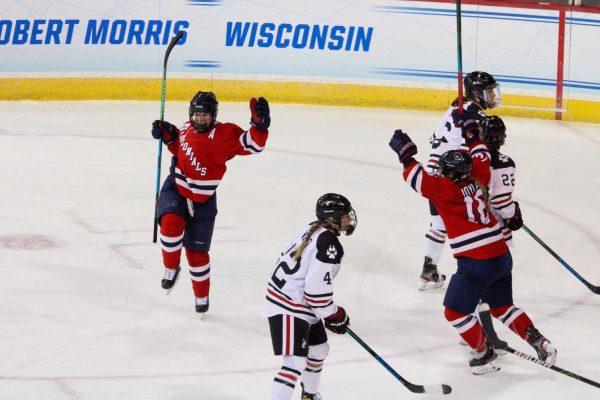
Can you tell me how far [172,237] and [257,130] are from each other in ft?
2.13

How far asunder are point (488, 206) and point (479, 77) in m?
1.10

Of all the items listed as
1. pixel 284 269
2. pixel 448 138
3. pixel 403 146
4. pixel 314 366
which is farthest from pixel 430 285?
pixel 284 269

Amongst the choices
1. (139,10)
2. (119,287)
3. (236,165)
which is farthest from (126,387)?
(139,10)

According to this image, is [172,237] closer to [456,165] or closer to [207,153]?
[207,153]

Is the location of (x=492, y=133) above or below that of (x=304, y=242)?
above

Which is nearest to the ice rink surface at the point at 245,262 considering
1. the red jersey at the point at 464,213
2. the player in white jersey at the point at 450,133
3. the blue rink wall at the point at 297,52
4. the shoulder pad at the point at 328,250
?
the player in white jersey at the point at 450,133

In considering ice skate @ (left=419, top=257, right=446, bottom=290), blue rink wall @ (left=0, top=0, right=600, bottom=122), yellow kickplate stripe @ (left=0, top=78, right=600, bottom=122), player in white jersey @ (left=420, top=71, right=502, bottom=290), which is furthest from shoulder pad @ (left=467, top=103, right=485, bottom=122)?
yellow kickplate stripe @ (left=0, top=78, right=600, bottom=122)

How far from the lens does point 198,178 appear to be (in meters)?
5.61

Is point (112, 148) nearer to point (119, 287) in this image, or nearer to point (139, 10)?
point (139, 10)

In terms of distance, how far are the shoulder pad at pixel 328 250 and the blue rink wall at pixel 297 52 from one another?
6485mm

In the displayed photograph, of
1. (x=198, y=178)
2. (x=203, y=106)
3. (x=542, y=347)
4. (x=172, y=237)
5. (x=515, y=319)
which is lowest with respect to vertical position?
(x=542, y=347)

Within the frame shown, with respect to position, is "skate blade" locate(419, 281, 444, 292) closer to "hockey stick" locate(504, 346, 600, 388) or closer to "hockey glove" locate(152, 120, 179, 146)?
"hockey stick" locate(504, 346, 600, 388)

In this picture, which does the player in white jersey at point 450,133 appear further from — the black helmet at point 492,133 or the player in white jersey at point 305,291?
the player in white jersey at point 305,291

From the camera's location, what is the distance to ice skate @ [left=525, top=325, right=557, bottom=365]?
4.95 metres
